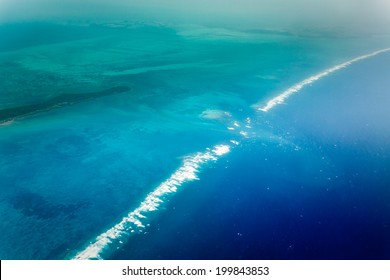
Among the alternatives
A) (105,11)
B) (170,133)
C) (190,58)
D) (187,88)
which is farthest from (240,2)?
(170,133)

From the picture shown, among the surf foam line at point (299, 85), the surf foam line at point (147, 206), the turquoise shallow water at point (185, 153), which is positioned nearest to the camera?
the surf foam line at point (147, 206)

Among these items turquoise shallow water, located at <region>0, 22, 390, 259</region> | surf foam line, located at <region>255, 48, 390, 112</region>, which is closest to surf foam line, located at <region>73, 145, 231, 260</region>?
turquoise shallow water, located at <region>0, 22, 390, 259</region>

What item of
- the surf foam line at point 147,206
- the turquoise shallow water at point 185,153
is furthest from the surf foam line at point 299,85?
the surf foam line at point 147,206

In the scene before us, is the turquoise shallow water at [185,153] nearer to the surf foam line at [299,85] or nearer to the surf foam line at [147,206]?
the surf foam line at [147,206]

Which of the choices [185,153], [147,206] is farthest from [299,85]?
[147,206]

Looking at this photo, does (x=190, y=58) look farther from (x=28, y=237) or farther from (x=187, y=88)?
(x=28, y=237)

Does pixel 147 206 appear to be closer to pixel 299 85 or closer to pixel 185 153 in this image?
pixel 185 153

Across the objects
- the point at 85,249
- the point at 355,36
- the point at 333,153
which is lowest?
the point at 85,249
